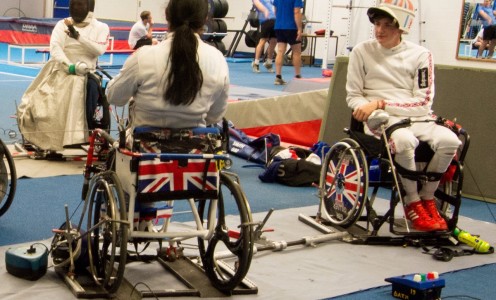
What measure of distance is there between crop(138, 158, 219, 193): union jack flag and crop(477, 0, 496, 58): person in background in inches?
170

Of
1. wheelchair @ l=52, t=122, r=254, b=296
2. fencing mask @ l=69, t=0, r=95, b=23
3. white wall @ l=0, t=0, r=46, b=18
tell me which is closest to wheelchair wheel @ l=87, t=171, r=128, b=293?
wheelchair @ l=52, t=122, r=254, b=296

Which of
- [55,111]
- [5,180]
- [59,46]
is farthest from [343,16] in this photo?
[5,180]

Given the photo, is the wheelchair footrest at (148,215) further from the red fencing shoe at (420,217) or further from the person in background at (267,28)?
the person in background at (267,28)

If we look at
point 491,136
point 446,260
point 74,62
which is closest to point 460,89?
point 491,136

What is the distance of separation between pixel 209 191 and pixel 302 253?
37.1 inches

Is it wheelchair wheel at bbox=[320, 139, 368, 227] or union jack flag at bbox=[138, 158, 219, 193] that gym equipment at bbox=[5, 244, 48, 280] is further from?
wheelchair wheel at bbox=[320, 139, 368, 227]

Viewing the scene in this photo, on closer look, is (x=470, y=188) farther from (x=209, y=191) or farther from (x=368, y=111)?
(x=209, y=191)

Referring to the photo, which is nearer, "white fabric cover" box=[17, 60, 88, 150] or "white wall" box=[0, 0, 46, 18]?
"white fabric cover" box=[17, 60, 88, 150]

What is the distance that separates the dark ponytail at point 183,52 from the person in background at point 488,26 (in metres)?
4.30

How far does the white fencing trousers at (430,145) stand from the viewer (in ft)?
13.4

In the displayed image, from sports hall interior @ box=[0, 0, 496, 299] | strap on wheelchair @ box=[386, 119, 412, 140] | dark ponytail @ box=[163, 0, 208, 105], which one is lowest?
sports hall interior @ box=[0, 0, 496, 299]

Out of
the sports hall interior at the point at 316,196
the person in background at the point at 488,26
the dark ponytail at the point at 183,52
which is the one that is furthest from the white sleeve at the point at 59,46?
the person in background at the point at 488,26

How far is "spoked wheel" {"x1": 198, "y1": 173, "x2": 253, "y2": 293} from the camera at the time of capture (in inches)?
122

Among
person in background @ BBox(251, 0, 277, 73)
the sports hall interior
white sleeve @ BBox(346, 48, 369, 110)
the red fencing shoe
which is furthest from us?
person in background @ BBox(251, 0, 277, 73)
